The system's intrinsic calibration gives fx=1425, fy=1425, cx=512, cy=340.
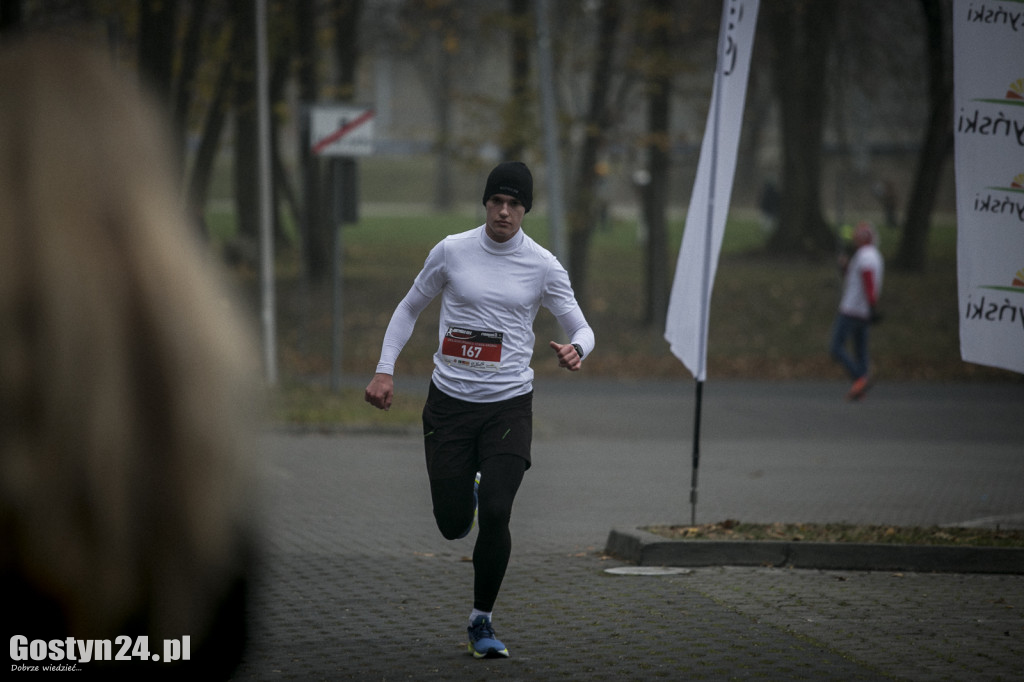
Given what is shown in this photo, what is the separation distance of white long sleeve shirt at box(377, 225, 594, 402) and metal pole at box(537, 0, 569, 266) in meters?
14.7

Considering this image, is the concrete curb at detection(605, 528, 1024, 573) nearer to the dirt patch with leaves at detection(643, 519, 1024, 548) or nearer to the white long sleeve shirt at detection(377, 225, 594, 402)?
the dirt patch with leaves at detection(643, 519, 1024, 548)

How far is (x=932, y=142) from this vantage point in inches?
1054

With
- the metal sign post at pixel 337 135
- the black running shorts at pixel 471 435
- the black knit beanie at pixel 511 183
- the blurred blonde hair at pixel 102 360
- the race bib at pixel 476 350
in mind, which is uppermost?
the metal sign post at pixel 337 135

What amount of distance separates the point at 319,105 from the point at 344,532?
28.9 feet

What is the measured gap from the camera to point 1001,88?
7.94 meters

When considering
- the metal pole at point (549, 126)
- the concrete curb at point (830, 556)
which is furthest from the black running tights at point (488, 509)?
the metal pole at point (549, 126)

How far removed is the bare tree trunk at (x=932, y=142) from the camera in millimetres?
24547

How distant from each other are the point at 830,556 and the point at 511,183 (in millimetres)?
3208

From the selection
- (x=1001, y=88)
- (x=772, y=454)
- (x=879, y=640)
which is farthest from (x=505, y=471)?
(x=772, y=454)

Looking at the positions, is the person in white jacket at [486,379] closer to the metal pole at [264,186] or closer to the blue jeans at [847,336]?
the metal pole at [264,186]

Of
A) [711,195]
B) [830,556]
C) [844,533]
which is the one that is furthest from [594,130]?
[830,556]

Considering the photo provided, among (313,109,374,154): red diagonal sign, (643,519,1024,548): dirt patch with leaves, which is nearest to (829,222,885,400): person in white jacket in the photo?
(313,109,374,154): red diagonal sign

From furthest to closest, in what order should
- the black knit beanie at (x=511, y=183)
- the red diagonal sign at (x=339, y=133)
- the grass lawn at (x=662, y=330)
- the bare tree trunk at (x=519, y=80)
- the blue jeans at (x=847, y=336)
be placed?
1. the bare tree trunk at (x=519, y=80)
2. the grass lawn at (x=662, y=330)
3. the blue jeans at (x=847, y=336)
4. the red diagonal sign at (x=339, y=133)
5. the black knit beanie at (x=511, y=183)

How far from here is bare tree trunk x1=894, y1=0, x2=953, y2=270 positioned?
24.5 meters
